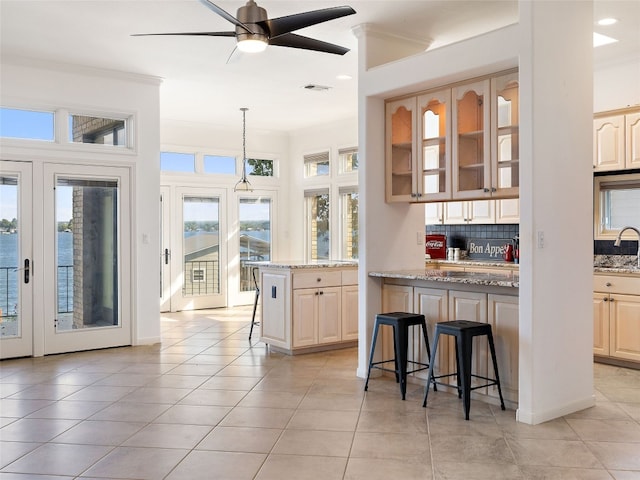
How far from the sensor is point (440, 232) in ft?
26.1

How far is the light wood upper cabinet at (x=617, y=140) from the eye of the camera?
549 centimetres

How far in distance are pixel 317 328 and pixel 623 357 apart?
2.84 meters

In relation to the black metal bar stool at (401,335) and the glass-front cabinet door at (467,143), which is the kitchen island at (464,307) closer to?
the black metal bar stool at (401,335)

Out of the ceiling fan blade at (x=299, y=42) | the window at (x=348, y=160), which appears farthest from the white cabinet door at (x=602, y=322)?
the window at (x=348, y=160)

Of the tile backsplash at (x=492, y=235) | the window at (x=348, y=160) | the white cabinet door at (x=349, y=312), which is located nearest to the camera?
the tile backsplash at (x=492, y=235)

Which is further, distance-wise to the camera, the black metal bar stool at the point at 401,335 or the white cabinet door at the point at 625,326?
the white cabinet door at the point at 625,326

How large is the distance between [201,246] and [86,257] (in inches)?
131

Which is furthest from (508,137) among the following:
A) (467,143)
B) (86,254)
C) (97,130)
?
(86,254)

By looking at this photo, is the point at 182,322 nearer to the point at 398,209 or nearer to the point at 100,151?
the point at 100,151

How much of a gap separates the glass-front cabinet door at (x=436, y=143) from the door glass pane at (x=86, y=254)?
3.44 meters

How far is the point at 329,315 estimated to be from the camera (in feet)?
20.0

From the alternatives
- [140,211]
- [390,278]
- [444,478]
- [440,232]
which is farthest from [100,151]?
[444,478]

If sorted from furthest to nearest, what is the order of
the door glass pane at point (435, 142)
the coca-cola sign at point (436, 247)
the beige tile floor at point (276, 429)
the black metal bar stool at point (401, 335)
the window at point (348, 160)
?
the window at point (348, 160) < the coca-cola sign at point (436, 247) < the door glass pane at point (435, 142) < the black metal bar stool at point (401, 335) < the beige tile floor at point (276, 429)

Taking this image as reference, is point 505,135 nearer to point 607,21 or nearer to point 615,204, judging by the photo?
point 607,21
